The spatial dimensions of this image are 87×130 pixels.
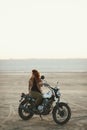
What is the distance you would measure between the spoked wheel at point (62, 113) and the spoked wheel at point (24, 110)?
3.67ft

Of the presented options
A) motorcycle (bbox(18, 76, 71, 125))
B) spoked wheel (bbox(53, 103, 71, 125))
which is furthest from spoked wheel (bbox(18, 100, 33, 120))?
spoked wheel (bbox(53, 103, 71, 125))

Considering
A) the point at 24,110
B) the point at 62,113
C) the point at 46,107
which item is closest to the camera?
the point at 62,113

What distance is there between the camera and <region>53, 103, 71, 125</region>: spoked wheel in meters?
12.8

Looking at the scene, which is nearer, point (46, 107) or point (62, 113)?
point (62, 113)

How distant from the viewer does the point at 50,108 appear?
13.3 m

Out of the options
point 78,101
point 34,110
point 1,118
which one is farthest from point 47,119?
point 78,101

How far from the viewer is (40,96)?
44.2 feet

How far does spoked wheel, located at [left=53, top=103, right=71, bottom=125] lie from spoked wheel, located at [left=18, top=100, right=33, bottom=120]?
3.67ft

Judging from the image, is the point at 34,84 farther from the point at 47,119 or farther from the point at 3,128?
the point at 3,128

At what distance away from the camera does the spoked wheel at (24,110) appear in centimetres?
1360

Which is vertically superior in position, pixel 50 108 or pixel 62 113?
pixel 50 108

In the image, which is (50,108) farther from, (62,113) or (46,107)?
(62,113)

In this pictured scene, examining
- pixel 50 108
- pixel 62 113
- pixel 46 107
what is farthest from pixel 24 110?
pixel 62 113

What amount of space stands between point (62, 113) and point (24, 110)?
1.50 meters
